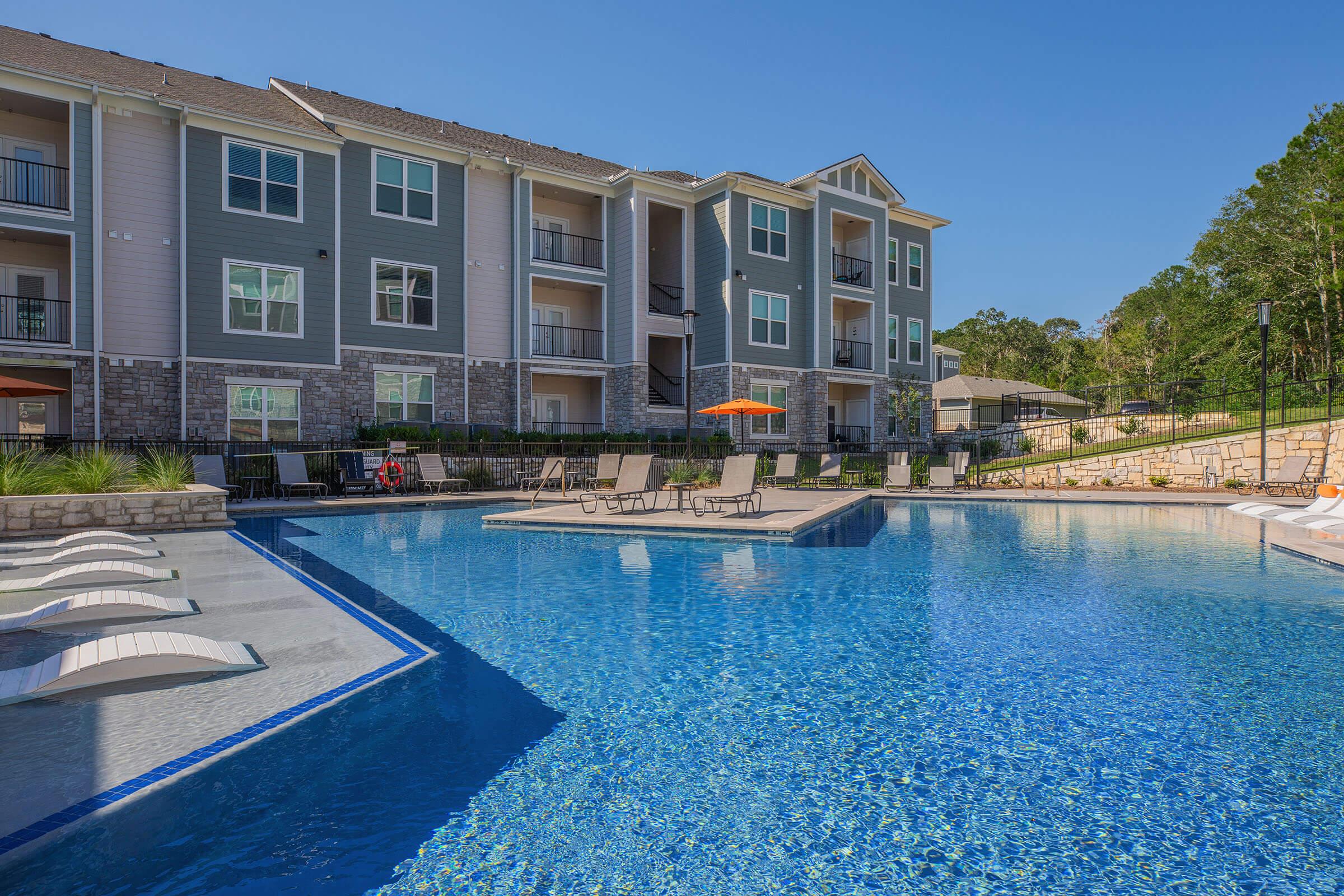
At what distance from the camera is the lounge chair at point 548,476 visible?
15.9m

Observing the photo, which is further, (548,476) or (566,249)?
(566,249)

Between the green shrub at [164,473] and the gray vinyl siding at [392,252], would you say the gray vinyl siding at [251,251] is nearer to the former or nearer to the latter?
the gray vinyl siding at [392,252]

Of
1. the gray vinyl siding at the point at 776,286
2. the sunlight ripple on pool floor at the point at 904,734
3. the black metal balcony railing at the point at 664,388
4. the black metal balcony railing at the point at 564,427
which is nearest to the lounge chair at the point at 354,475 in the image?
the black metal balcony railing at the point at 564,427

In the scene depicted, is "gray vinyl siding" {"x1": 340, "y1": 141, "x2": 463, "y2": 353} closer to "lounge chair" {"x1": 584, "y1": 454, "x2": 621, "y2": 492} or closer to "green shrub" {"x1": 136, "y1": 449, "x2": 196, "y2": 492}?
"green shrub" {"x1": 136, "y1": 449, "x2": 196, "y2": 492}

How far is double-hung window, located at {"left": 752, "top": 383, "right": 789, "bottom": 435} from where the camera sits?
24.6 m

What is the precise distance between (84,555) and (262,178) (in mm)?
13707

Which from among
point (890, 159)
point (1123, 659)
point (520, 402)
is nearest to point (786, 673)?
point (1123, 659)

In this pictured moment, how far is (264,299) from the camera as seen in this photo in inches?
718

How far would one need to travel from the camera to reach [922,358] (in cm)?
2967

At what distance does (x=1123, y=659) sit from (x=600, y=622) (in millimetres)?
3915

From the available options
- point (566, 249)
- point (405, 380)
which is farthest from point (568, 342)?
point (405, 380)

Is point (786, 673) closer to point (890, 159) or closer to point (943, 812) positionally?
point (943, 812)

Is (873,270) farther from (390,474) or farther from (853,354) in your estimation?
(390,474)

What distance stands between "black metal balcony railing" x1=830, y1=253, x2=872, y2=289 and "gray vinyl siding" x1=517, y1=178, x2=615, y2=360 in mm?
8719
